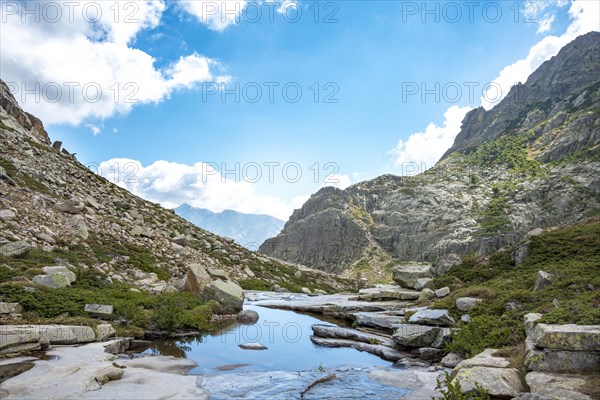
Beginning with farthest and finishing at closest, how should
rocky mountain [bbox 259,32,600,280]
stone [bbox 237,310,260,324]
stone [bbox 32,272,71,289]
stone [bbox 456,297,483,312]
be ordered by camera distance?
rocky mountain [bbox 259,32,600,280] < stone [bbox 237,310,260,324] < stone [bbox 32,272,71,289] < stone [bbox 456,297,483,312]

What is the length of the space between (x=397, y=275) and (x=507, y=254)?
36.2ft

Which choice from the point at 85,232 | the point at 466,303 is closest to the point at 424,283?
the point at 466,303

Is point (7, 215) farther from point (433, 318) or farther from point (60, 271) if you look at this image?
point (433, 318)

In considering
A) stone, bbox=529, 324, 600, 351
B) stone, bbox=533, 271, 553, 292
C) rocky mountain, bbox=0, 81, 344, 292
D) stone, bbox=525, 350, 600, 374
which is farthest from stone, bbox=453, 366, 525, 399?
rocky mountain, bbox=0, 81, 344, 292

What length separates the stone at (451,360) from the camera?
1450 cm

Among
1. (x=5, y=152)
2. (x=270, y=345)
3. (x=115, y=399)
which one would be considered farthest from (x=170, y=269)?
(x=115, y=399)

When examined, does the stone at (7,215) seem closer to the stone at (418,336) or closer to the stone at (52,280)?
the stone at (52,280)

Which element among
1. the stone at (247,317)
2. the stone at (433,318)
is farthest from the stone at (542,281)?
the stone at (247,317)

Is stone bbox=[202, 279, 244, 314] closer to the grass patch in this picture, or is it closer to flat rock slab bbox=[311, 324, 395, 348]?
flat rock slab bbox=[311, 324, 395, 348]

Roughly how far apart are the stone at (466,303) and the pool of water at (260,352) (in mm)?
6292

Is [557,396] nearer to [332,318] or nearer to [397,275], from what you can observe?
[332,318]

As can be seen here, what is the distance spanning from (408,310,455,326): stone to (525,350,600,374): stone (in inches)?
353

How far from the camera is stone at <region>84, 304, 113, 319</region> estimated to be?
1884 cm

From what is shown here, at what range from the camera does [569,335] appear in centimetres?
981
